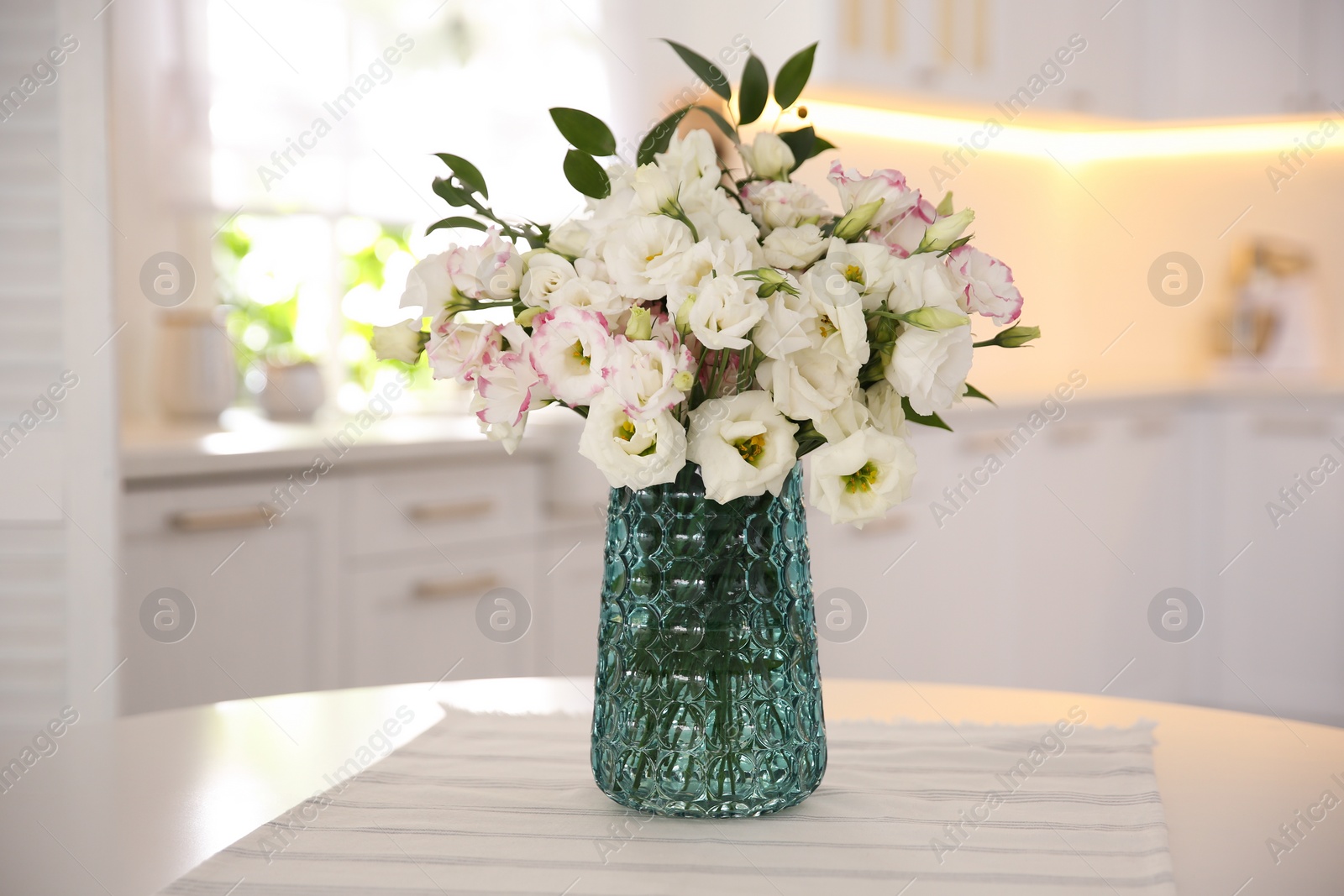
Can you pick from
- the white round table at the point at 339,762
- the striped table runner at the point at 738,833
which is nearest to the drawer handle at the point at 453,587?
the white round table at the point at 339,762

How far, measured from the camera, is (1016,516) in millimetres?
3494

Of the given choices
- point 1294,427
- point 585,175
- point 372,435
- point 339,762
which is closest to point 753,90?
point 585,175

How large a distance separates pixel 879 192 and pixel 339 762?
61cm

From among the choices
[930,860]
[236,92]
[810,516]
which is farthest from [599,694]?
[236,92]

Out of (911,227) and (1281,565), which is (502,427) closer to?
(911,227)

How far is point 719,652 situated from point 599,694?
3.9 inches

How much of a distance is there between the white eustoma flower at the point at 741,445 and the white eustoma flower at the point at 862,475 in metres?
0.02

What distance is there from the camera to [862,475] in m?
0.74

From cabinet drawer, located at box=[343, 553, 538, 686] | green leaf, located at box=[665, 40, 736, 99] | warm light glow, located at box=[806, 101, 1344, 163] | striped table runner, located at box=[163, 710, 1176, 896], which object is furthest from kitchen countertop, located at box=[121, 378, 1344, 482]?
green leaf, located at box=[665, 40, 736, 99]

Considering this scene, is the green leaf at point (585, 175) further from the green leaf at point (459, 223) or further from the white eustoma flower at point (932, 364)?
the white eustoma flower at point (932, 364)

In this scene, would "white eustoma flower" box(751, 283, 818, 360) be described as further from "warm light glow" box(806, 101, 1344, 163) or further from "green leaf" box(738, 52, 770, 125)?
"warm light glow" box(806, 101, 1344, 163)

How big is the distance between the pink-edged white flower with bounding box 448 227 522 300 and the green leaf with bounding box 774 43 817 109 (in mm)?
216

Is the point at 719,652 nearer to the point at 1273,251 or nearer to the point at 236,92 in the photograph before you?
the point at 236,92

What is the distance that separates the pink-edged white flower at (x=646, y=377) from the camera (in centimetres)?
71
